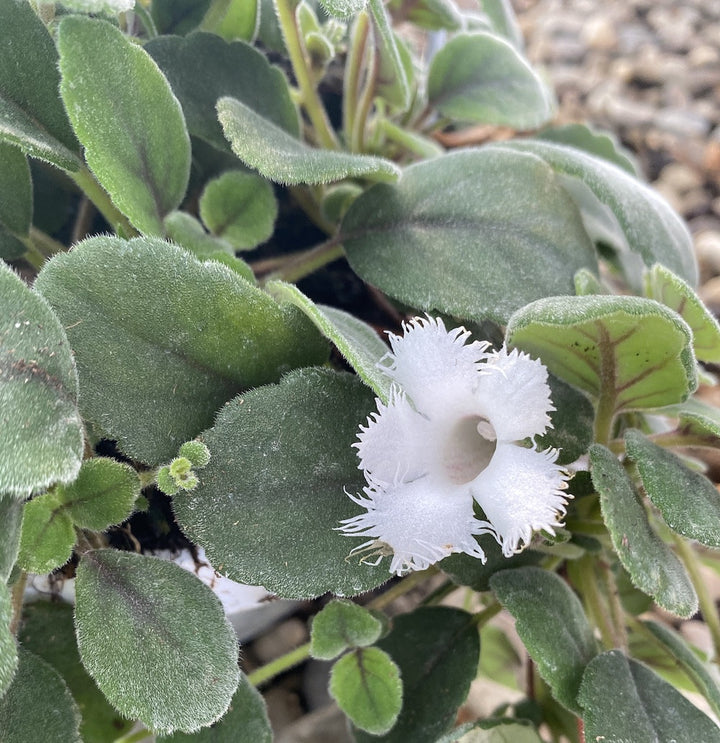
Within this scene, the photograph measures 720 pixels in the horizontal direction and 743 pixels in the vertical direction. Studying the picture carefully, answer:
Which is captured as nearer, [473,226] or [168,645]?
[168,645]

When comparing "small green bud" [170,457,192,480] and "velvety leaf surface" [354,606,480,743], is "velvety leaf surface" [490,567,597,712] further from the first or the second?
"small green bud" [170,457,192,480]

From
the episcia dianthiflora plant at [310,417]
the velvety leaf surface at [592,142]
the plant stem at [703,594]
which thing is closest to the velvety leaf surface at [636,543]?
the episcia dianthiflora plant at [310,417]

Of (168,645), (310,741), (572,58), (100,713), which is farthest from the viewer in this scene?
(572,58)

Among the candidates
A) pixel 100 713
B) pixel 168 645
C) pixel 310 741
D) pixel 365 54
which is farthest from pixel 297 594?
pixel 365 54

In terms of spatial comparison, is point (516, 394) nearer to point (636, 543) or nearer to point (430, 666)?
point (636, 543)

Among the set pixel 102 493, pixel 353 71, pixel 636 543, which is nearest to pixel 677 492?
pixel 636 543

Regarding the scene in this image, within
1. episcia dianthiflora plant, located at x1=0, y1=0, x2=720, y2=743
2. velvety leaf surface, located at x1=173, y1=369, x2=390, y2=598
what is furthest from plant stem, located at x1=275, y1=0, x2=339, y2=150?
velvety leaf surface, located at x1=173, y1=369, x2=390, y2=598

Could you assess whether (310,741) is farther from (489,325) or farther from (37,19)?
(37,19)
